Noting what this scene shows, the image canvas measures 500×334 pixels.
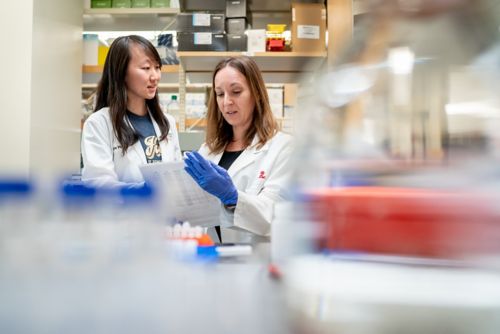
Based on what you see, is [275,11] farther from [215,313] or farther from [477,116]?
[215,313]

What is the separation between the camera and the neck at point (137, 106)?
5.32 feet

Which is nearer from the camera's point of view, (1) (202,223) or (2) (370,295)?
(2) (370,295)

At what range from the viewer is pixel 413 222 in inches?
12.7

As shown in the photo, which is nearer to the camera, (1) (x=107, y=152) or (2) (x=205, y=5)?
(1) (x=107, y=152)

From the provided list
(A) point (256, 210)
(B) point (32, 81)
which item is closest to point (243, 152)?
(A) point (256, 210)

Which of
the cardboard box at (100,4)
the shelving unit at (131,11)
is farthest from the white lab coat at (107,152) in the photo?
the cardboard box at (100,4)

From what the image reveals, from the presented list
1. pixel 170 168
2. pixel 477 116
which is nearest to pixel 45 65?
pixel 170 168

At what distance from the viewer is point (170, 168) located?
117 centimetres

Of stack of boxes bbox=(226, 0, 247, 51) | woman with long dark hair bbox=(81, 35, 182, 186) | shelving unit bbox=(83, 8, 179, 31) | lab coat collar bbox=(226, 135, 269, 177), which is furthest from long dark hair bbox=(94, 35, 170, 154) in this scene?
shelving unit bbox=(83, 8, 179, 31)

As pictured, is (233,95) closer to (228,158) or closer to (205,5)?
(228,158)

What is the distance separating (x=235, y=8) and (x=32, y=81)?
3.76 feet

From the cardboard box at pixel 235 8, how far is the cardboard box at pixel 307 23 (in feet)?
0.93

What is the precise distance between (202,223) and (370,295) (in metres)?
0.97

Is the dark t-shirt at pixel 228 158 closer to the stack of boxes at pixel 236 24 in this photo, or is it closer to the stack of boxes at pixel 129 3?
the stack of boxes at pixel 236 24
